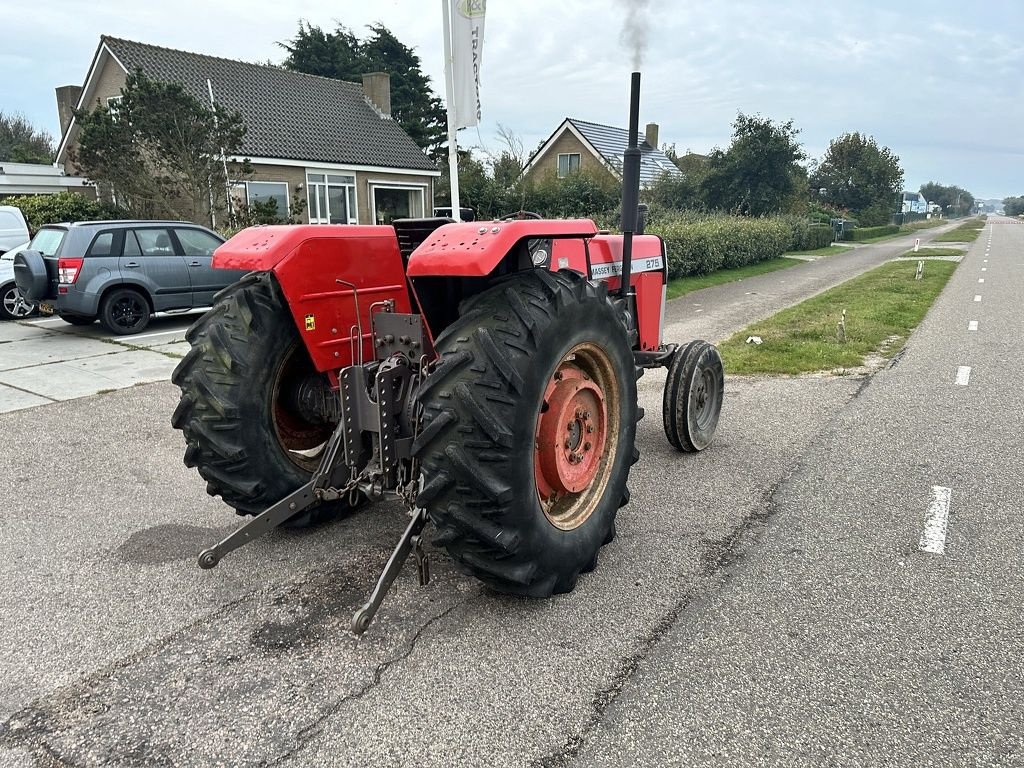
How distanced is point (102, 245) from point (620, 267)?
8852 mm

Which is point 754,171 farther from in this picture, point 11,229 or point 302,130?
point 11,229

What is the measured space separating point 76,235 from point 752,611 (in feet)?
35.1

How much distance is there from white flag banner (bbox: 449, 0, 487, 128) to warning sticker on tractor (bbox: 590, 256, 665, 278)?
3.25 metres

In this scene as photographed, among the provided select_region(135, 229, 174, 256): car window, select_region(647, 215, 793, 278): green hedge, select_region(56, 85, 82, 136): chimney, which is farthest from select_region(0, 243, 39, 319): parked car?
select_region(56, 85, 82, 136): chimney

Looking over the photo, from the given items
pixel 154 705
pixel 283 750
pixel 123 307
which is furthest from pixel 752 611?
pixel 123 307

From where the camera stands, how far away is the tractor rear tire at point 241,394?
3375 mm

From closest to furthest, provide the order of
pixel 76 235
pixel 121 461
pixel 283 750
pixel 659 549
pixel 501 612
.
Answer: pixel 283 750, pixel 501 612, pixel 659 549, pixel 121 461, pixel 76 235

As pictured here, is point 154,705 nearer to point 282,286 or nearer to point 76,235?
point 282,286

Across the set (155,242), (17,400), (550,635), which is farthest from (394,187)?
(550,635)

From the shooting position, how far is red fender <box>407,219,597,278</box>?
9.16 feet

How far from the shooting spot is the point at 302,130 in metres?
24.2

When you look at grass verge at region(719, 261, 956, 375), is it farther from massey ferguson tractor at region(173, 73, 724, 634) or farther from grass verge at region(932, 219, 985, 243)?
grass verge at region(932, 219, 985, 243)

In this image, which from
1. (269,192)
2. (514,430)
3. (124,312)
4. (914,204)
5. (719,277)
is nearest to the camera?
(514,430)

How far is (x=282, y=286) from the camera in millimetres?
3330
